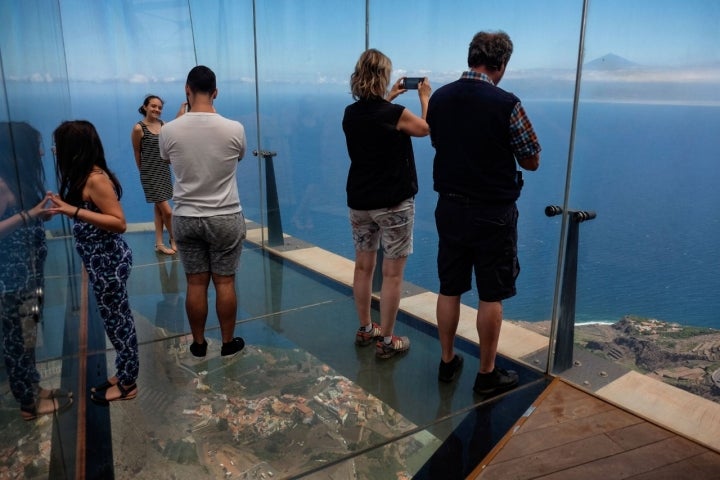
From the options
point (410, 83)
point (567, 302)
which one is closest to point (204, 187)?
point (410, 83)

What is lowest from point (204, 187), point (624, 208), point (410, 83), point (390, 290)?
point (390, 290)

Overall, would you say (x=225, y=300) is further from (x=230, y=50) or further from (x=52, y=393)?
(x=230, y=50)

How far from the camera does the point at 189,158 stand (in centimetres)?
229

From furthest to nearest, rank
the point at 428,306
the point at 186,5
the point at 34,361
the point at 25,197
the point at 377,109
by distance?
the point at 186,5, the point at 428,306, the point at 377,109, the point at 25,197, the point at 34,361

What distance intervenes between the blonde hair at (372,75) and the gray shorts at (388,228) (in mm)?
520

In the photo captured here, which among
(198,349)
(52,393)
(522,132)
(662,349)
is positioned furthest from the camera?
(198,349)

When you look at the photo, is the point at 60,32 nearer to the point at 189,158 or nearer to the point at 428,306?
the point at 189,158

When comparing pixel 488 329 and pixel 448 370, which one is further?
pixel 448 370

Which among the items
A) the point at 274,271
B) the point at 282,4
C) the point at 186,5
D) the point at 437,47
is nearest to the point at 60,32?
the point at 186,5

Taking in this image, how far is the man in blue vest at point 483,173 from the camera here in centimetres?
216

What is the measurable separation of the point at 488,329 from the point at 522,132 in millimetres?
850

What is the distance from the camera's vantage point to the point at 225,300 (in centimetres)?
258

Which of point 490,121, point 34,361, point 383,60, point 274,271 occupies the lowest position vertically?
point 274,271

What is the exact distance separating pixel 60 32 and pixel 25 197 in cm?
330
